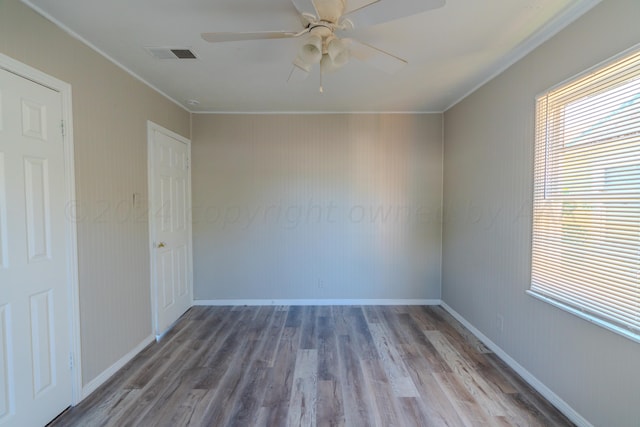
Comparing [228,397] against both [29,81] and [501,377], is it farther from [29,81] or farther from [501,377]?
[29,81]

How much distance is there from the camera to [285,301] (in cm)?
370

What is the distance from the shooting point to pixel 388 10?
51.3 inches

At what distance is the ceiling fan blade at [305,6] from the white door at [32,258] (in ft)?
5.41

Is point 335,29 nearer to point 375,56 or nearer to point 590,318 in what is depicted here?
point 375,56

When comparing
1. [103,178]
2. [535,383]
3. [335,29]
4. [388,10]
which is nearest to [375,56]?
[335,29]

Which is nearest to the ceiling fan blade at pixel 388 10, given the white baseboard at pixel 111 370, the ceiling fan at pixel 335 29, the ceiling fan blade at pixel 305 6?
the ceiling fan at pixel 335 29

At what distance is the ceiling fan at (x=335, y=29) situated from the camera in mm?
1295

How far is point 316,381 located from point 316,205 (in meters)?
2.09

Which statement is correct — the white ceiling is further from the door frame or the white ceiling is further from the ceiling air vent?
the door frame

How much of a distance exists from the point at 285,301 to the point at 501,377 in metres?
2.47

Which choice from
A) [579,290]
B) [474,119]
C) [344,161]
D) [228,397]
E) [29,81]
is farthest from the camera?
[344,161]

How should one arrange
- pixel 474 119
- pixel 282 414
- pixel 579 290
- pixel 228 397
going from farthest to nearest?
pixel 474 119 < pixel 228 397 < pixel 282 414 < pixel 579 290

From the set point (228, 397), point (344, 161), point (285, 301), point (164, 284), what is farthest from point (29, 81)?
point (285, 301)

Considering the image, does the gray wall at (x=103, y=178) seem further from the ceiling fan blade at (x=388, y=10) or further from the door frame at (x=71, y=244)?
the ceiling fan blade at (x=388, y=10)
